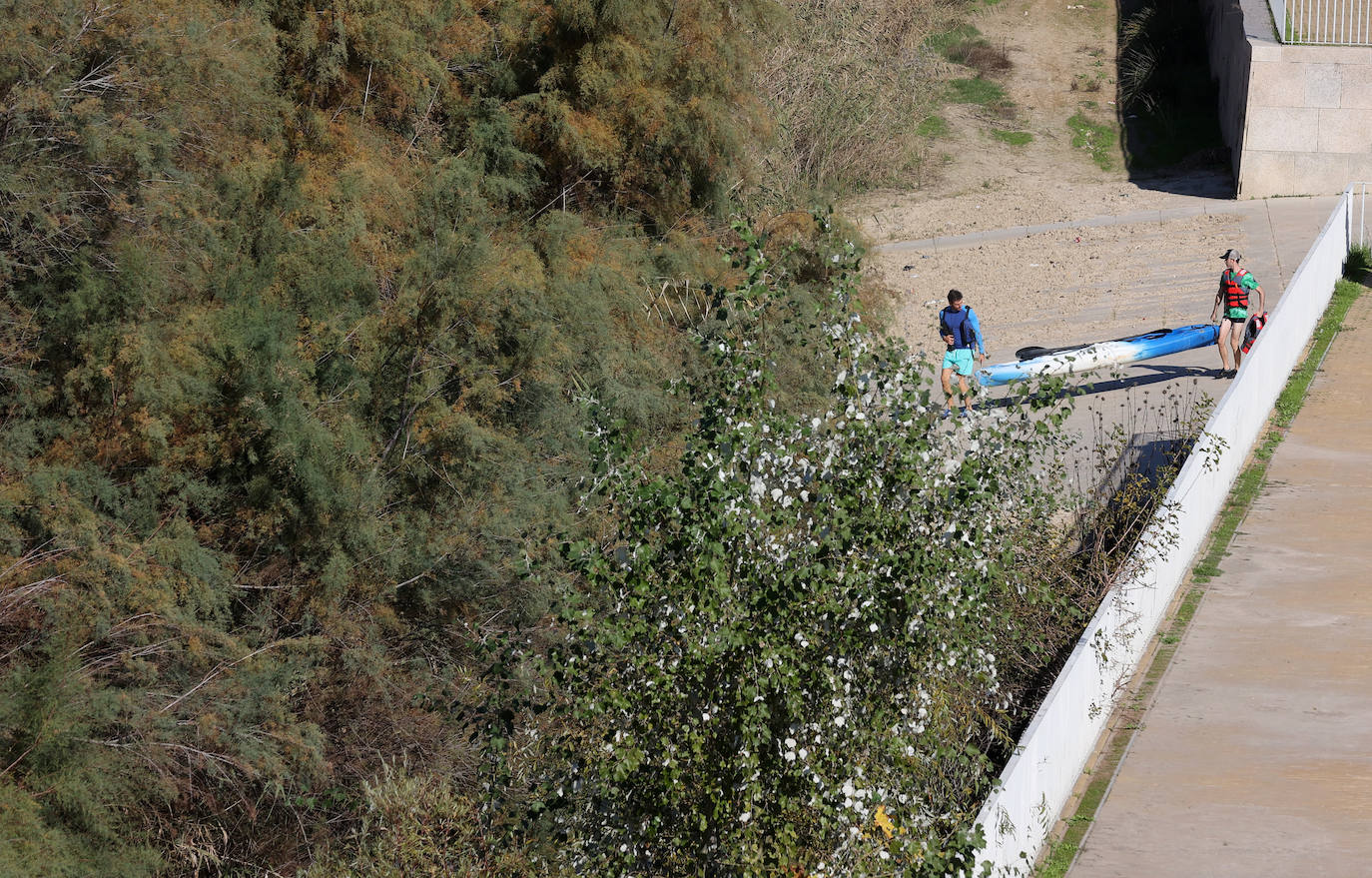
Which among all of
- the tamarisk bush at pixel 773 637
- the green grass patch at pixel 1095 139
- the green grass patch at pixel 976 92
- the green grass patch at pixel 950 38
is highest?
the tamarisk bush at pixel 773 637

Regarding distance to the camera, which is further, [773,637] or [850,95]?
[850,95]

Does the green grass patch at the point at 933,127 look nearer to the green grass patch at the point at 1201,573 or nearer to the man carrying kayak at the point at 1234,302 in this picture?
the green grass patch at the point at 1201,573

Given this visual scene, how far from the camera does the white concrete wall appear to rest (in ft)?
21.0

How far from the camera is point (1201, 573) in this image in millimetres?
10062

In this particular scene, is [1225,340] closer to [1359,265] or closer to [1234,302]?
[1234,302]

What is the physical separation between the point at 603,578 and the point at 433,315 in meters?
6.88

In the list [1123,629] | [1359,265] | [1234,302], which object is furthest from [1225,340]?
[1123,629]

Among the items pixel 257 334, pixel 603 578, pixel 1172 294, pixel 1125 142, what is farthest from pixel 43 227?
pixel 1125 142

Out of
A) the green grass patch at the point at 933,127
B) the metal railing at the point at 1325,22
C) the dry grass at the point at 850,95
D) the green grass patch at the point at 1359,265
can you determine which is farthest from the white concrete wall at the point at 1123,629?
the green grass patch at the point at 933,127

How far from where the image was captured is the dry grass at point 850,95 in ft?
78.0

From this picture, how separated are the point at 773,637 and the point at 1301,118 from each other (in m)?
20.4

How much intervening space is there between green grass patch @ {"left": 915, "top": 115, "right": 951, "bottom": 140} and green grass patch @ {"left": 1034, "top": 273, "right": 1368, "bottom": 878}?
11025mm

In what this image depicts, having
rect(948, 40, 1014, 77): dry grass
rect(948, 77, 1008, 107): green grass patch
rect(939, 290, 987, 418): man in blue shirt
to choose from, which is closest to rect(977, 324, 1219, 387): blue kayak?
rect(939, 290, 987, 418): man in blue shirt

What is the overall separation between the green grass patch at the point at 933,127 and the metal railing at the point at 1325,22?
20.4 feet
